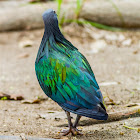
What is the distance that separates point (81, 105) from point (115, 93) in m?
1.87

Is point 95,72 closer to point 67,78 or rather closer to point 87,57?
point 87,57

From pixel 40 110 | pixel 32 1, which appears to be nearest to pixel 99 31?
pixel 32 1

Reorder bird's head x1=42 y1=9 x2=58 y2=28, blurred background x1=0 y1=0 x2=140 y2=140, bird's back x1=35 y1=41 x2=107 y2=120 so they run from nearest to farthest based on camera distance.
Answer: bird's back x1=35 y1=41 x2=107 y2=120 < bird's head x1=42 y1=9 x2=58 y2=28 < blurred background x1=0 y1=0 x2=140 y2=140

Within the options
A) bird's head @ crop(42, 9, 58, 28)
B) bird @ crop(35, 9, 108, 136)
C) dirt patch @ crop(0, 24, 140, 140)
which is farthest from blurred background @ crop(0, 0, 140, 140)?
bird's head @ crop(42, 9, 58, 28)

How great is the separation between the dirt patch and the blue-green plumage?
39 centimetres

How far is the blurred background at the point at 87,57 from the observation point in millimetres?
3738

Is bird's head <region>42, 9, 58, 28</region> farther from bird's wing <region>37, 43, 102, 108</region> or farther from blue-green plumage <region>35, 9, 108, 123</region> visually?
bird's wing <region>37, 43, 102, 108</region>

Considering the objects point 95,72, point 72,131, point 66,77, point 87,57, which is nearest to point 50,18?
point 66,77

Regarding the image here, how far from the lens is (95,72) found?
6.04 meters

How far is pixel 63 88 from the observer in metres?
3.23

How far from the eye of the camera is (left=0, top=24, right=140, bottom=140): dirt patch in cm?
361

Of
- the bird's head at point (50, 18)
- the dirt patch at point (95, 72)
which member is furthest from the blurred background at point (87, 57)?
the bird's head at point (50, 18)

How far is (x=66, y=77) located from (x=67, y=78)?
15 millimetres

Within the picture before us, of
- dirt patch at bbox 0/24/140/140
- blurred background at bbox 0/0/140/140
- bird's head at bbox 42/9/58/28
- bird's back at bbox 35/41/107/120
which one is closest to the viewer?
bird's back at bbox 35/41/107/120
